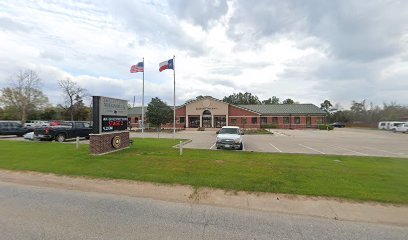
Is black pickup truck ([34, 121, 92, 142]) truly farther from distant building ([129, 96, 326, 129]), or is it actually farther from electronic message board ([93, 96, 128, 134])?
distant building ([129, 96, 326, 129])

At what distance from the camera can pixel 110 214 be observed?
4871 mm

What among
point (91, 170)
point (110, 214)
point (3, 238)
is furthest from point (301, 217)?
point (91, 170)

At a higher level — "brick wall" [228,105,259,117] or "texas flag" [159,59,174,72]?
"texas flag" [159,59,174,72]

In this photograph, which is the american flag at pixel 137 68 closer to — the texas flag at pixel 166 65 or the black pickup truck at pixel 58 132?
the texas flag at pixel 166 65

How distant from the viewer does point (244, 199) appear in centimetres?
597

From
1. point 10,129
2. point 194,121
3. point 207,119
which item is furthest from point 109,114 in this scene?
point 194,121

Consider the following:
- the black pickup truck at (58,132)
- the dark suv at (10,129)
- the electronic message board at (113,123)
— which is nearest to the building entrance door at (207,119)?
the black pickup truck at (58,132)

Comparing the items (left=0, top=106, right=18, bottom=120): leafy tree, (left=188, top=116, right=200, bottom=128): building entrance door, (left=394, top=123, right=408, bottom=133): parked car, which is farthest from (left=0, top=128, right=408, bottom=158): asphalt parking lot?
(left=0, top=106, right=18, bottom=120): leafy tree

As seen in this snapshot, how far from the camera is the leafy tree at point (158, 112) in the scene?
42.6 metres

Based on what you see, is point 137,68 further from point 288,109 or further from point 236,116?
point 288,109

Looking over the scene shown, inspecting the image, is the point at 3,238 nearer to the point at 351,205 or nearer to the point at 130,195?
the point at 130,195

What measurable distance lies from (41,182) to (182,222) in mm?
5591

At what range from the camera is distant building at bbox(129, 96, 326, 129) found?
167 ft

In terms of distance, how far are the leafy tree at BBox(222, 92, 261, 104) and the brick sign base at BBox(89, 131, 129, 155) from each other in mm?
79420
